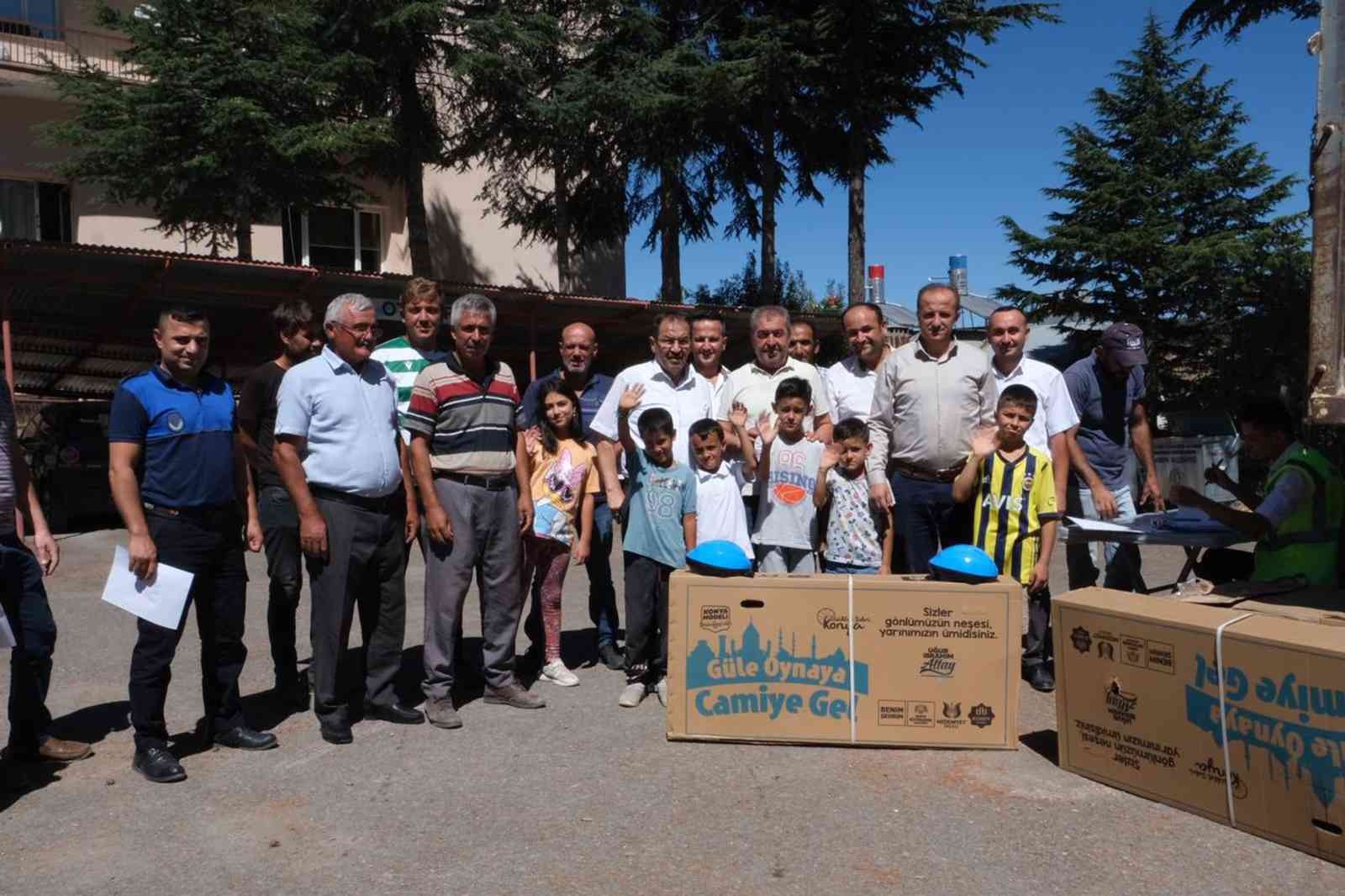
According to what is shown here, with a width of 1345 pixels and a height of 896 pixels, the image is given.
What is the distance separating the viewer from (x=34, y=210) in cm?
1914

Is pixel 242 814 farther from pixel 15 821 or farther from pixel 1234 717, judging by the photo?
pixel 1234 717

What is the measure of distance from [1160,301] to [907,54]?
8.82 metres

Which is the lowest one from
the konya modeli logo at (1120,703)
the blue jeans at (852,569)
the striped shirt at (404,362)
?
the konya modeli logo at (1120,703)

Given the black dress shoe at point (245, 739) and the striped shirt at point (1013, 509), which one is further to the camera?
the striped shirt at point (1013, 509)

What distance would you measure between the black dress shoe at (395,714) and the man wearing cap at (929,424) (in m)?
2.61

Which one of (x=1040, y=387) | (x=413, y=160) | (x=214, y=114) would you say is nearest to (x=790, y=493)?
(x=1040, y=387)

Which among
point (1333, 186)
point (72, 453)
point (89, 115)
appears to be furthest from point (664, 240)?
point (1333, 186)

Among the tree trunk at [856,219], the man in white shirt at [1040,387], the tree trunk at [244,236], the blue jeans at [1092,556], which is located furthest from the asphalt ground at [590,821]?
the tree trunk at [856,219]

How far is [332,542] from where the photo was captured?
4879 mm

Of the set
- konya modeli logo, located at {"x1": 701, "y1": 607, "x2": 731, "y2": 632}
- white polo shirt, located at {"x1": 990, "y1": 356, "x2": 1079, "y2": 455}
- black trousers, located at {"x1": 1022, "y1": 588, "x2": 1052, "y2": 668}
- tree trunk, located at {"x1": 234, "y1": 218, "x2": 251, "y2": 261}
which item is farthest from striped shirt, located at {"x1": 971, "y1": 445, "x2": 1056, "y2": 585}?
tree trunk, located at {"x1": 234, "y1": 218, "x2": 251, "y2": 261}

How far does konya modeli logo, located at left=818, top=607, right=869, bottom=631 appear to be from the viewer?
15.5 feet

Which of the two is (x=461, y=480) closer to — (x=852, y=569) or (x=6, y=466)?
(x=6, y=466)

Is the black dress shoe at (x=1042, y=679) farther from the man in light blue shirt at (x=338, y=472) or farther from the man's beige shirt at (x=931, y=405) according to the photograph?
the man in light blue shirt at (x=338, y=472)

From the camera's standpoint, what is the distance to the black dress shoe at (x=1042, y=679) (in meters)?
5.61
